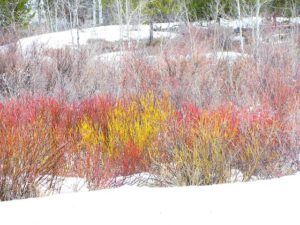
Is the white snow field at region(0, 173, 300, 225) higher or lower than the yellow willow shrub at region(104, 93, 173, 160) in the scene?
higher

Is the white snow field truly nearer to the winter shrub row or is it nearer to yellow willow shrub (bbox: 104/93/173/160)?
the winter shrub row

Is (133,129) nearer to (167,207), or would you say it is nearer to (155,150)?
(155,150)

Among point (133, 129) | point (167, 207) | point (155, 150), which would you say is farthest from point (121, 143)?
point (167, 207)

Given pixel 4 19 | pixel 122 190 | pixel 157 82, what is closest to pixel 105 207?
pixel 122 190

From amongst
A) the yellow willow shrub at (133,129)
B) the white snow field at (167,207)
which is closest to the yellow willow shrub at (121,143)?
the yellow willow shrub at (133,129)

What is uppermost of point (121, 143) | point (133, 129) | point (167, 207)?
point (167, 207)

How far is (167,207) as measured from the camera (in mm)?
3770

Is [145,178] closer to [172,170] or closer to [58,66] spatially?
[172,170]

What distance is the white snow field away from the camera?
351cm

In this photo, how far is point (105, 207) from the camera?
3.82m

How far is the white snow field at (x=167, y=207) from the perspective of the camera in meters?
3.51

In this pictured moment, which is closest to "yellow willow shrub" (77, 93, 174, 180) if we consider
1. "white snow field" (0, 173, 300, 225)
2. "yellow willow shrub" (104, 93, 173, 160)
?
"yellow willow shrub" (104, 93, 173, 160)

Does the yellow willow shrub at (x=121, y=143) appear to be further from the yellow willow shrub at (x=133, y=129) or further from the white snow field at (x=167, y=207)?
the white snow field at (x=167, y=207)

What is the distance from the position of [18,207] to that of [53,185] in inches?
70.3
